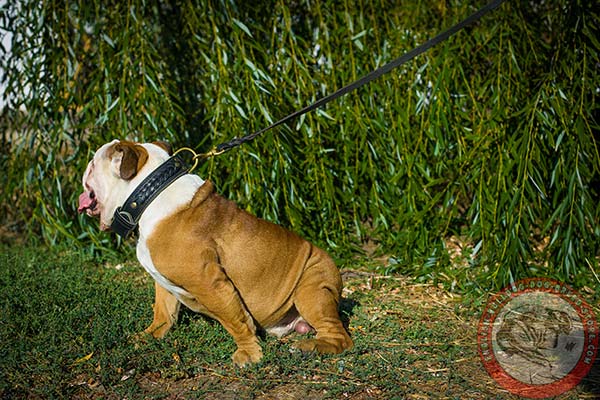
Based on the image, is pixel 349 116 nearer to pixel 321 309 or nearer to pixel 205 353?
pixel 321 309

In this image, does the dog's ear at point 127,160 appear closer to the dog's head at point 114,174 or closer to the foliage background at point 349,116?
the dog's head at point 114,174

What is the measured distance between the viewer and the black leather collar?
2.75 meters

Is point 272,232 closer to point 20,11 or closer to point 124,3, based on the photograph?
point 124,3

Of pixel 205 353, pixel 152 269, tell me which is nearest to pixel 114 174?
pixel 152 269

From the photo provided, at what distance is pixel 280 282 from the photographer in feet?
10.0

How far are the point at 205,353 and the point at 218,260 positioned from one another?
512 millimetres

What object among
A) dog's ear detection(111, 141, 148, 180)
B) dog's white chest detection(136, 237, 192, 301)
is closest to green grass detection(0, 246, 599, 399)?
dog's white chest detection(136, 237, 192, 301)

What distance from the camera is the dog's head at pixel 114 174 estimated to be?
2.75m

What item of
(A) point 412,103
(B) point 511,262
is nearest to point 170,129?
(A) point 412,103

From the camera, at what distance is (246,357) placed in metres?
2.86

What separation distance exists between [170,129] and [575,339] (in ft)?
9.76

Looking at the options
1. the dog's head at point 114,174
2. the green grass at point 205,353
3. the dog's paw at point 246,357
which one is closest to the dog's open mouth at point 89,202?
the dog's head at point 114,174

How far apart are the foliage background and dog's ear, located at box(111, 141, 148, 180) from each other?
1452 mm

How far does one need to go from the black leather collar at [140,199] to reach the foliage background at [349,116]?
4.81ft
